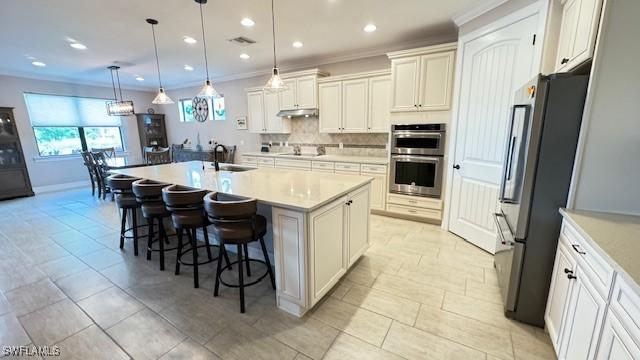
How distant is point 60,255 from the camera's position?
2965mm

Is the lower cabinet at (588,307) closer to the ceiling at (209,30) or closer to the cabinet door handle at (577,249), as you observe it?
the cabinet door handle at (577,249)

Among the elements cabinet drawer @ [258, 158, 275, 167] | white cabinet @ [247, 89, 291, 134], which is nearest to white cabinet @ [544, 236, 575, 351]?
cabinet drawer @ [258, 158, 275, 167]

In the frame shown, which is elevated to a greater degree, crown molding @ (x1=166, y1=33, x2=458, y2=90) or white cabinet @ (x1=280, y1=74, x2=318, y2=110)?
crown molding @ (x1=166, y1=33, x2=458, y2=90)

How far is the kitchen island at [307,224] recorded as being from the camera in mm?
1848

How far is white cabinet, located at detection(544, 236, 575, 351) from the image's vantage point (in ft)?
4.81

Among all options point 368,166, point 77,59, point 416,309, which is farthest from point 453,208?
point 77,59

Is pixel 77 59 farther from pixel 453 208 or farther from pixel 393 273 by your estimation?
pixel 453 208

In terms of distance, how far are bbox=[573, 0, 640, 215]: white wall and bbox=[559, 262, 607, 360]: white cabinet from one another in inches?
19.6

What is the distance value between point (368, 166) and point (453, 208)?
1.38 metres

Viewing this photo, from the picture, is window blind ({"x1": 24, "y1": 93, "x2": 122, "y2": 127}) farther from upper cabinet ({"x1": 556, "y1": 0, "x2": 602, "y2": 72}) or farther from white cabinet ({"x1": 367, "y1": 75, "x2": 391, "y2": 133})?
A: upper cabinet ({"x1": 556, "y1": 0, "x2": 602, "y2": 72})

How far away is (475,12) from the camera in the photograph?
2.93 m

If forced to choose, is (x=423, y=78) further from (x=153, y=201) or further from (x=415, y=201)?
(x=153, y=201)

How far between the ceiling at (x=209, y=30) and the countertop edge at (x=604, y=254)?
2516mm

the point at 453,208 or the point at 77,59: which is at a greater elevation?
the point at 77,59
